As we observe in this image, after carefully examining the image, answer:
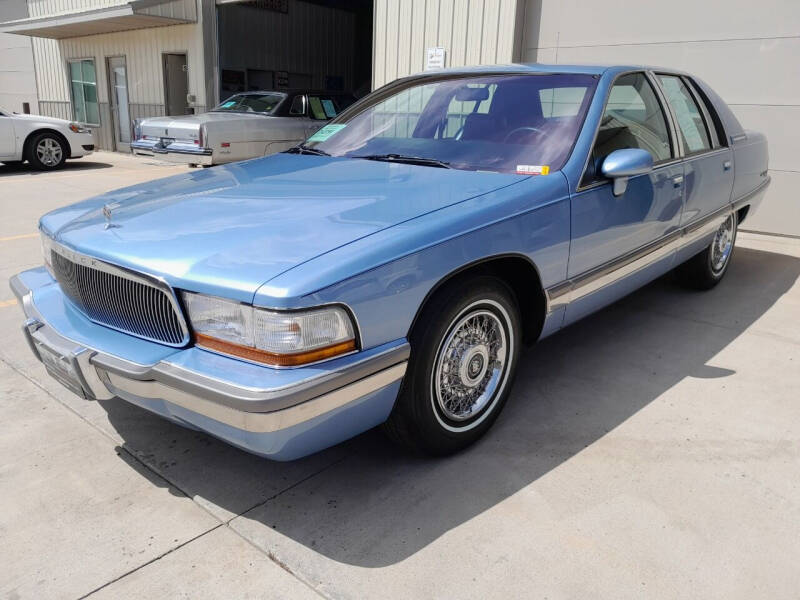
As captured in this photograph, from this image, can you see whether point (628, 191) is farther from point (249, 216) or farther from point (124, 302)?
point (124, 302)

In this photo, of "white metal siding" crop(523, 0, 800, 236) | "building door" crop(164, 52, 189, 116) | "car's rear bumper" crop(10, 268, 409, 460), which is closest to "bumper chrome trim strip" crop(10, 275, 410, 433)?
"car's rear bumper" crop(10, 268, 409, 460)

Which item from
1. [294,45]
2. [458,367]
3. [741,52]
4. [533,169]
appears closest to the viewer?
[458,367]

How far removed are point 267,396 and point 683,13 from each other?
287 inches

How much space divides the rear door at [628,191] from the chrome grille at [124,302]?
1.77 meters

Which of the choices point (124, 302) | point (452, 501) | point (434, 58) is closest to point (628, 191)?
point (452, 501)

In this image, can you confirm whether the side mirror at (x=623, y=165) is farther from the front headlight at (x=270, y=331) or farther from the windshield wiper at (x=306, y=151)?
the front headlight at (x=270, y=331)

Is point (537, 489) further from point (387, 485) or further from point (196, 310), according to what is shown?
point (196, 310)

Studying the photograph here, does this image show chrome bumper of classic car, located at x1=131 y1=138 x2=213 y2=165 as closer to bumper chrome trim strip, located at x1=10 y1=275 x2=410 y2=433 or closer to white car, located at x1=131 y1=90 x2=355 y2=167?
white car, located at x1=131 y1=90 x2=355 y2=167

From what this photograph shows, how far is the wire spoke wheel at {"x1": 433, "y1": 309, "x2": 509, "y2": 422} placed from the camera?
2.58 metres

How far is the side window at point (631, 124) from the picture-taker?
3.20 meters

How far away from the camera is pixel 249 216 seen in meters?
2.52

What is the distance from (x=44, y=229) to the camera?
295 centimetres

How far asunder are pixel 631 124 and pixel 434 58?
20.0 feet

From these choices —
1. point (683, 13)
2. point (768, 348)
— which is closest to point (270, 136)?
point (683, 13)
